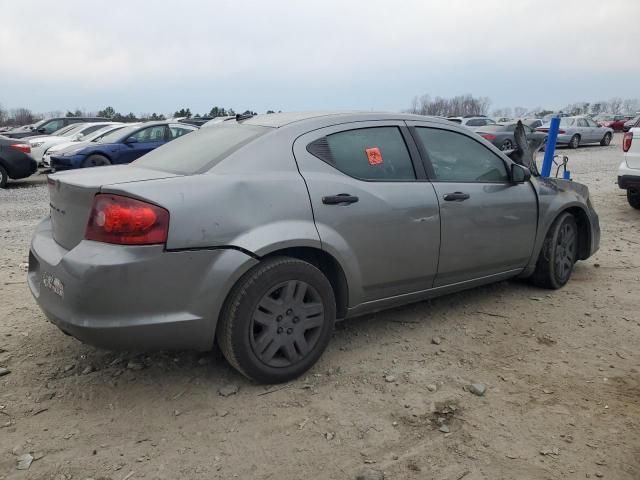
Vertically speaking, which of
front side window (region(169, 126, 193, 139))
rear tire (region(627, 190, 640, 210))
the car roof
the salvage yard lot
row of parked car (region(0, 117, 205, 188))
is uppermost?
the car roof

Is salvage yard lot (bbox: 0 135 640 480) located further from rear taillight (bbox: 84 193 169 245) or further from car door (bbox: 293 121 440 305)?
rear taillight (bbox: 84 193 169 245)

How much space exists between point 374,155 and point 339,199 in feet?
1.65

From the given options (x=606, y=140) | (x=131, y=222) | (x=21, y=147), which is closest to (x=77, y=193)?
(x=131, y=222)

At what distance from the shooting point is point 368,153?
3568 millimetres

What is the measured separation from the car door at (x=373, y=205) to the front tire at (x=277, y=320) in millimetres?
253

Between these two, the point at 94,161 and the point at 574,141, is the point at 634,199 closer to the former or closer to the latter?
the point at 94,161

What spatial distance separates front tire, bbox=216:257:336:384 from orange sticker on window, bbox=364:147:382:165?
0.87m

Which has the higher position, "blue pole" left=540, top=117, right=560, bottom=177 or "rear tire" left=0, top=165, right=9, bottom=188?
"blue pole" left=540, top=117, right=560, bottom=177

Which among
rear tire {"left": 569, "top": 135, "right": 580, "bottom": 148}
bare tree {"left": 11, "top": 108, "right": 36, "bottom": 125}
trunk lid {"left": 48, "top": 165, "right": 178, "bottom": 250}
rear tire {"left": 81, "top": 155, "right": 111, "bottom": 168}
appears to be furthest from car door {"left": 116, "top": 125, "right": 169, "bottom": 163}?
bare tree {"left": 11, "top": 108, "right": 36, "bottom": 125}

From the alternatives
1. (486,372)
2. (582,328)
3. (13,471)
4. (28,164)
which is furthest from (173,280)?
(28,164)

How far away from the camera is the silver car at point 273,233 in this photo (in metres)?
2.71

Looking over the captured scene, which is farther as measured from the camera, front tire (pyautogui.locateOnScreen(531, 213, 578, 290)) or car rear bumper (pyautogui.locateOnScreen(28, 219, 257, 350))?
front tire (pyautogui.locateOnScreen(531, 213, 578, 290))

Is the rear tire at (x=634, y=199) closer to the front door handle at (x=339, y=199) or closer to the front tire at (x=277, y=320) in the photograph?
the front door handle at (x=339, y=199)

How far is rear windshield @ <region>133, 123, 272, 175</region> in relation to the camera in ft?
10.4
